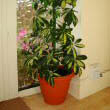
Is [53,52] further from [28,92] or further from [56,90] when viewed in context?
[28,92]

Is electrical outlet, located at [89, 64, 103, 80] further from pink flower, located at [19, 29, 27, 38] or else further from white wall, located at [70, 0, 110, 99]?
pink flower, located at [19, 29, 27, 38]

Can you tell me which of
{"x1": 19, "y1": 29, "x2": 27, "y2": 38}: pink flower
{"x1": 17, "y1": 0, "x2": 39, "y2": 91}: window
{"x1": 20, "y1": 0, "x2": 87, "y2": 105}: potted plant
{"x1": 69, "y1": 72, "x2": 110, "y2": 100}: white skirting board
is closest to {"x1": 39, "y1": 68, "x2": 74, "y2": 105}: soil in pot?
{"x1": 20, "y1": 0, "x2": 87, "y2": 105}: potted plant

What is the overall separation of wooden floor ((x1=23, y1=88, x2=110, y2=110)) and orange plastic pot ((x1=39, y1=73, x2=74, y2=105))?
0.07m

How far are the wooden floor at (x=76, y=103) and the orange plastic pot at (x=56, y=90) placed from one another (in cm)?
7

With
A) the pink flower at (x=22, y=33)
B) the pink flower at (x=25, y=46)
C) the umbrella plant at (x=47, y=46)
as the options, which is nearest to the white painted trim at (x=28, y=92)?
the umbrella plant at (x=47, y=46)

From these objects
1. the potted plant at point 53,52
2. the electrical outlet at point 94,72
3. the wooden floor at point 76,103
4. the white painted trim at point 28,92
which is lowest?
the wooden floor at point 76,103

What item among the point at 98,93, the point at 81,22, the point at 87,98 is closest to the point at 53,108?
the point at 87,98

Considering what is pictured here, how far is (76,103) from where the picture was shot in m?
2.15

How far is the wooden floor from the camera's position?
204cm

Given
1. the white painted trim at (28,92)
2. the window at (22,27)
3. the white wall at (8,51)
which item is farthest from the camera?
the white painted trim at (28,92)

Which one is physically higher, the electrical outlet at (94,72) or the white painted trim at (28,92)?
the electrical outlet at (94,72)

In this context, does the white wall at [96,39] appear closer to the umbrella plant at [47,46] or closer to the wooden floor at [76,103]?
the wooden floor at [76,103]

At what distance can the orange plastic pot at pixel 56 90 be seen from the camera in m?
1.97

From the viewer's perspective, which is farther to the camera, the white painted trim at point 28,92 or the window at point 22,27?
the white painted trim at point 28,92
